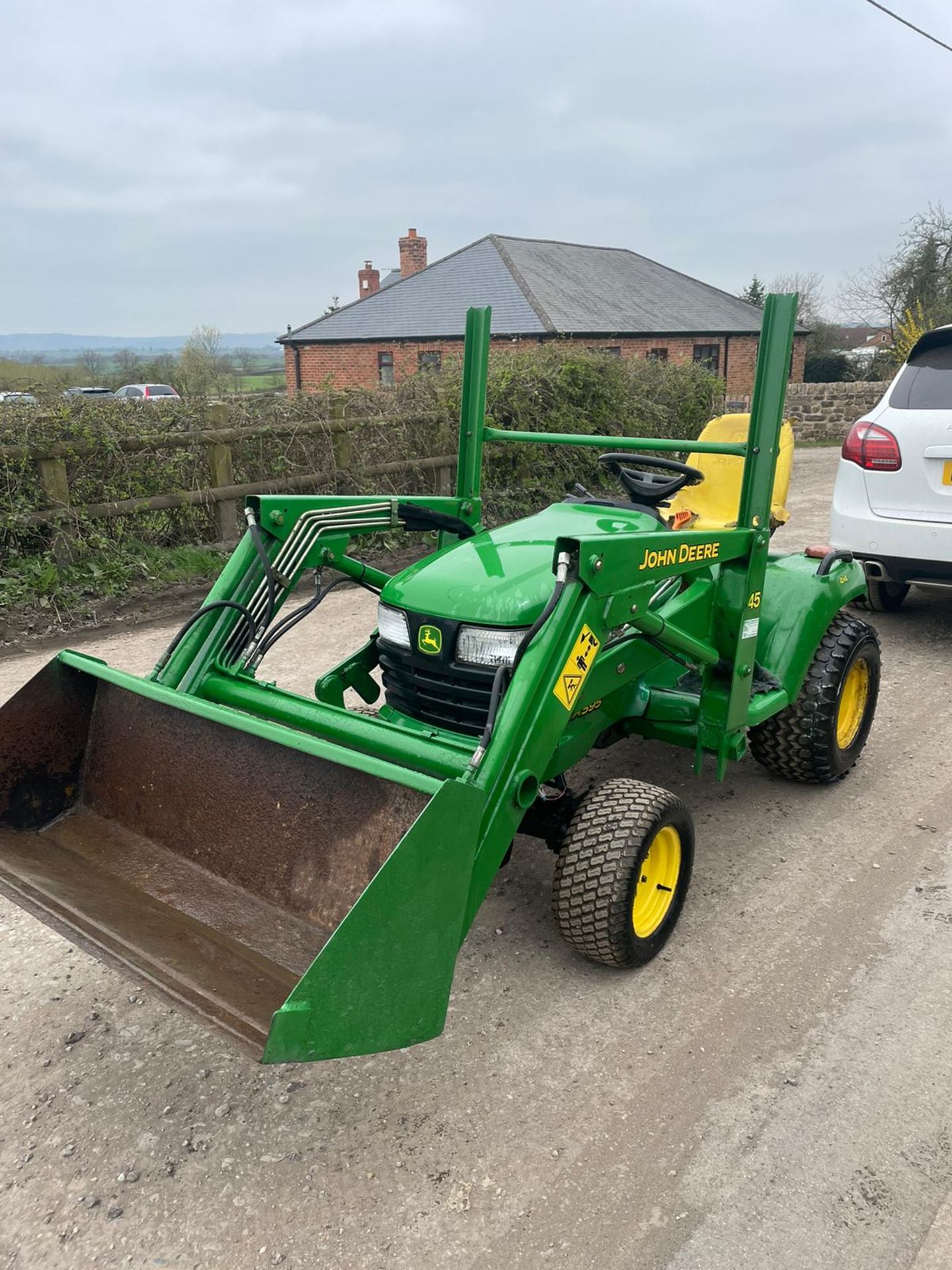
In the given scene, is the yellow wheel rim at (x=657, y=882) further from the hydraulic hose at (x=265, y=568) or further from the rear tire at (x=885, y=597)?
the rear tire at (x=885, y=597)

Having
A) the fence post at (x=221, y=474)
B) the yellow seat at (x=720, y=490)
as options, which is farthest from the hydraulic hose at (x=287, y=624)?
the fence post at (x=221, y=474)

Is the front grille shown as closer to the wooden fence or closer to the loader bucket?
the loader bucket

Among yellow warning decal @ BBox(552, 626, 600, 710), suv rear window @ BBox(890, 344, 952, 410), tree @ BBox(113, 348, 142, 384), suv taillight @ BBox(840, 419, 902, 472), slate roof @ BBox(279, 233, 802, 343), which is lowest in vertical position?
yellow warning decal @ BBox(552, 626, 600, 710)

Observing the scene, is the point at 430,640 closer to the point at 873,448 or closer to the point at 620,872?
the point at 620,872

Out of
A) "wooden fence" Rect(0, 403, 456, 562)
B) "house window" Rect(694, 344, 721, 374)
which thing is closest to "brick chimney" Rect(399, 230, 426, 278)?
"house window" Rect(694, 344, 721, 374)

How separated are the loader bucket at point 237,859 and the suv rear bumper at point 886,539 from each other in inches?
157

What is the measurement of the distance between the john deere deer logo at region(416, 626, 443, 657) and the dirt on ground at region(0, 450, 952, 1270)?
905mm

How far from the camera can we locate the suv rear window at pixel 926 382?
5605mm

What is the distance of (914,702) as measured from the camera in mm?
5246

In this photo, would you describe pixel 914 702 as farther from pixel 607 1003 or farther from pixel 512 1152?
pixel 512 1152

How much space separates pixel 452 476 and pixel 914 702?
5830 millimetres

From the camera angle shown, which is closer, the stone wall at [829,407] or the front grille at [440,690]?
the front grille at [440,690]

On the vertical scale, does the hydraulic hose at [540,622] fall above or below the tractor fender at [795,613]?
above

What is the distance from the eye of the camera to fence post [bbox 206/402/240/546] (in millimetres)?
8219
